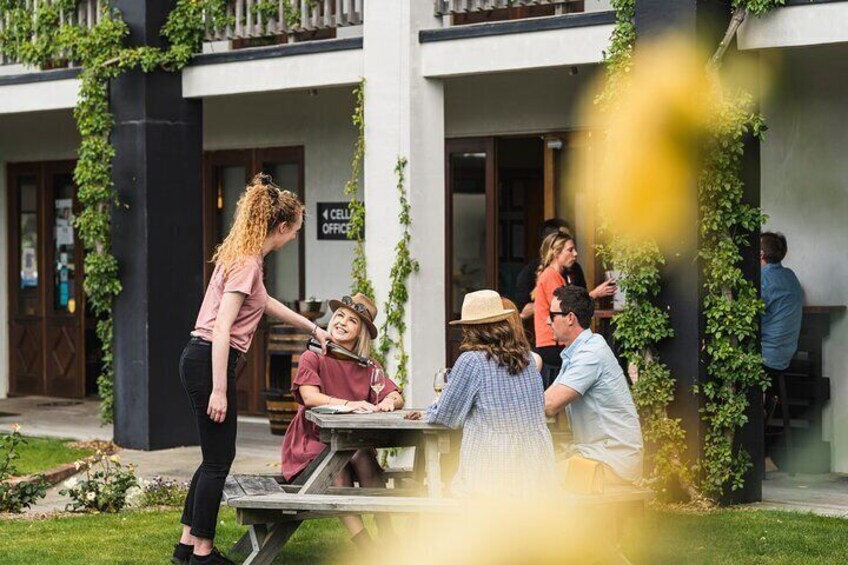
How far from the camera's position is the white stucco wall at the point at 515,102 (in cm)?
1309

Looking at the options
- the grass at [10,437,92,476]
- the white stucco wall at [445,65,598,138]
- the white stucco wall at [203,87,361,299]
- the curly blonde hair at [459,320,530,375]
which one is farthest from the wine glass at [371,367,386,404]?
the white stucco wall at [203,87,361,299]

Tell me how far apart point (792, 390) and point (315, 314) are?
4.68 m

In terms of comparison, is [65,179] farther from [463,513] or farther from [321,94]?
[463,513]

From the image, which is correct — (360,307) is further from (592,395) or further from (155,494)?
(155,494)

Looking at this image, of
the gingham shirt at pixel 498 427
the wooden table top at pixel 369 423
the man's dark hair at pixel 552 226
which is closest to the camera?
the gingham shirt at pixel 498 427

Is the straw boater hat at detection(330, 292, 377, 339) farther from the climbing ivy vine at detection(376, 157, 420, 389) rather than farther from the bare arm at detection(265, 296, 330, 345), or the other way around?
the climbing ivy vine at detection(376, 157, 420, 389)

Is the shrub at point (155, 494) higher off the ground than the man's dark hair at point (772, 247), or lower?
lower

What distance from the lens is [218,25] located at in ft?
43.4

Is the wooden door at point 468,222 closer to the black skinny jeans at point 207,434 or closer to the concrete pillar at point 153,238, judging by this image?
the concrete pillar at point 153,238

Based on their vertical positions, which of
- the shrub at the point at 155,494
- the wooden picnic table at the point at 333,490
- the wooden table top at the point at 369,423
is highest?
the wooden table top at the point at 369,423

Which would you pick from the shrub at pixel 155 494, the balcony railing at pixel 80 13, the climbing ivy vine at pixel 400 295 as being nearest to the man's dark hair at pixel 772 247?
the climbing ivy vine at pixel 400 295

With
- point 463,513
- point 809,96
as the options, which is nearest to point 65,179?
point 809,96

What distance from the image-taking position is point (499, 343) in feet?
23.5

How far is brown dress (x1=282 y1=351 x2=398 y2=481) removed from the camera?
8359 mm
